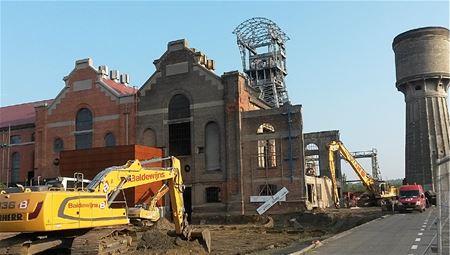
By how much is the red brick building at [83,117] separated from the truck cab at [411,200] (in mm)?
24695

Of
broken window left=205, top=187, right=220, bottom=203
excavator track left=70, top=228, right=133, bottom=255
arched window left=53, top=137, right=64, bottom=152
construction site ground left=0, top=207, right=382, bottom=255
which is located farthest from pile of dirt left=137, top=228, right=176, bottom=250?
arched window left=53, top=137, right=64, bottom=152

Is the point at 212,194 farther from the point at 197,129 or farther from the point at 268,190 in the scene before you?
the point at 197,129

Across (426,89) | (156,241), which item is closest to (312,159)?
(426,89)

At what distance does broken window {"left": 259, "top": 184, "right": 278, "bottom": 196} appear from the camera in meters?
39.9

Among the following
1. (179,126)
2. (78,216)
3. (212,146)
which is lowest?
(78,216)

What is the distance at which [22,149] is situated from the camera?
52.1 meters

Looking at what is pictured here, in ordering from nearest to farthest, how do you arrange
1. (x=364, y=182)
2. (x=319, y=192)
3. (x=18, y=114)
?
1. (x=319, y=192)
2. (x=364, y=182)
3. (x=18, y=114)

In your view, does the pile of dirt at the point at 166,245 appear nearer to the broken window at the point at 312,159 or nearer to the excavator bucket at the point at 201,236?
the excavator bucket at the point at 201,236

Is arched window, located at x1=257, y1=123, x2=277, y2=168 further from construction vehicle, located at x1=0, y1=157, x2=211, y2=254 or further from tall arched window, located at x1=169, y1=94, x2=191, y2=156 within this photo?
construction vehicle, located at x1=0, y1=157, x2=211, y2=254

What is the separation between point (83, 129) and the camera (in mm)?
47844

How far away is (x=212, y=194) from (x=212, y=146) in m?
4.20

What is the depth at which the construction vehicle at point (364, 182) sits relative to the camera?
45.0 metres

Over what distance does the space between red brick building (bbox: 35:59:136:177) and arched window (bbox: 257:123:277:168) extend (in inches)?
494

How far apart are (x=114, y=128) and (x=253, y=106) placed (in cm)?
1360
